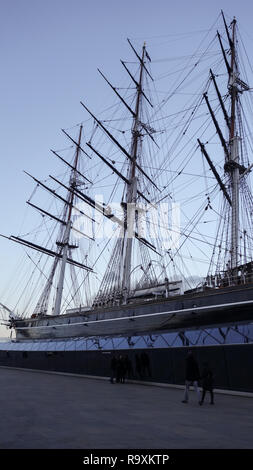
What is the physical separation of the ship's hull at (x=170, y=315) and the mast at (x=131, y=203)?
3.44 m

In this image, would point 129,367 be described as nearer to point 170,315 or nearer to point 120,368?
point 120,368

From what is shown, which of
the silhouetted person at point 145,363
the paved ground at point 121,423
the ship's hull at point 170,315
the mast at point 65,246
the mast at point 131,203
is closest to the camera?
the paved ground at point 121,423

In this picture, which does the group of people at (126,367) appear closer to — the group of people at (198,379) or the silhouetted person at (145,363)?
the silhouetted person at (145,363)

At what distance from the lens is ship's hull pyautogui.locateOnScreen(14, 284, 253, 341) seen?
51.2ft

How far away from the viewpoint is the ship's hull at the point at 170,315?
1562 centimetres

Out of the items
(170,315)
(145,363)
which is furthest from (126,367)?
(170,315)

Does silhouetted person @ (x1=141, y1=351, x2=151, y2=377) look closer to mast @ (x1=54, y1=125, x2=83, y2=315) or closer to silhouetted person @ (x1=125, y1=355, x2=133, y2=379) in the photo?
silhouetted person @ (x1=125, y1=355, x2=133, y2=379)

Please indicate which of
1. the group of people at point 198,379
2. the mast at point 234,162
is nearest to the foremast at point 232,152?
the mast at point 234,162

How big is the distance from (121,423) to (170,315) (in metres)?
11.9

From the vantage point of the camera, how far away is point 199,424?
6.87m

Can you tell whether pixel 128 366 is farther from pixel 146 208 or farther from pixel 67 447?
pixel 146 208

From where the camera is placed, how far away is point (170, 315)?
18562 millimetres

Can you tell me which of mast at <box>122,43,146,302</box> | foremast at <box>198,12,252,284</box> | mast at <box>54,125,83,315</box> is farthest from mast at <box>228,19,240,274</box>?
mast at <box>54,125,83,315</box>

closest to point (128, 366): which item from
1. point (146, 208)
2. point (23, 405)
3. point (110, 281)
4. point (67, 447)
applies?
point (23, 405)
